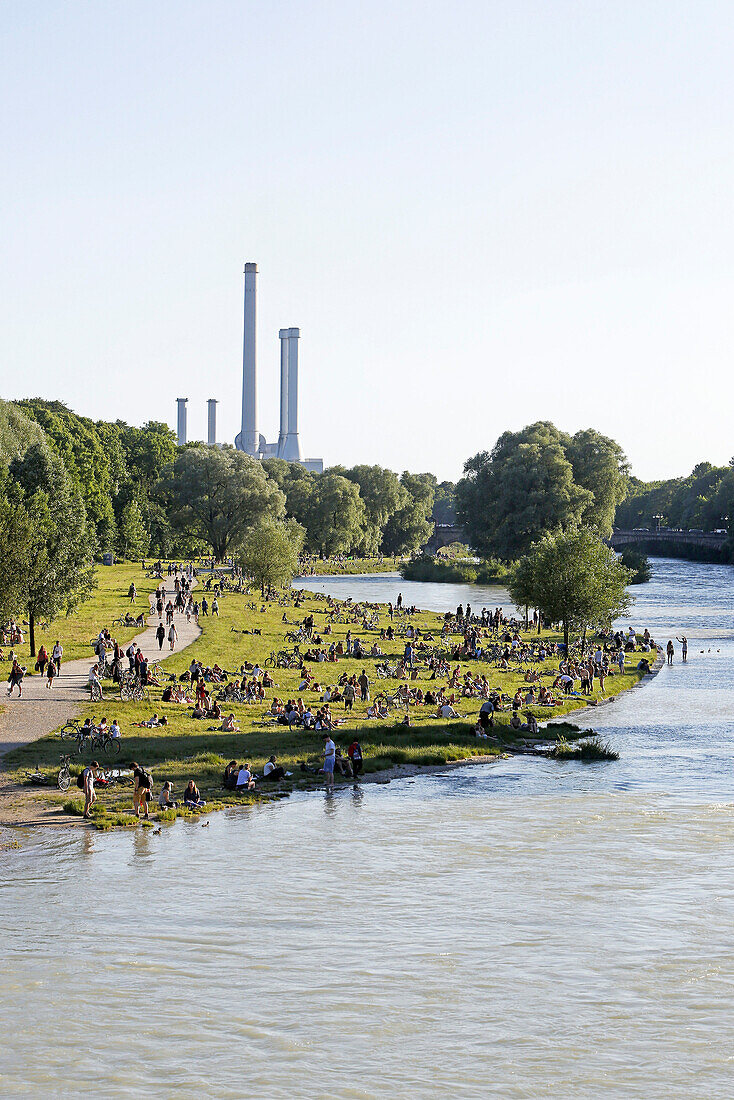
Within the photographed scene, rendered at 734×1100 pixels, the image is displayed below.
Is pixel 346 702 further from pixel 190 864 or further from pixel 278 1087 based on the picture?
pixel 278 1087

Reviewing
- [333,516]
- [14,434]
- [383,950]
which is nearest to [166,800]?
[383,950]

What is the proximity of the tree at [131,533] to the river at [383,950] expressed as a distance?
85289 millimetres

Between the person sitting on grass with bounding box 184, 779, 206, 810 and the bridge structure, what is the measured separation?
126665mm

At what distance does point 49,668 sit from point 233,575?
56723 mm

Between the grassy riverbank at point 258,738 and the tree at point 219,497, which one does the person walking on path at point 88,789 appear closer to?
the grassy riverbank at point 258,738

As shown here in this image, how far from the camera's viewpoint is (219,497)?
108m

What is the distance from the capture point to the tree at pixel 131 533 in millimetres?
110812

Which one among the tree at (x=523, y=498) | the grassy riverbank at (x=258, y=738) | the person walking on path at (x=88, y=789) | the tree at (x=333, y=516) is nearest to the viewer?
the person walking on path at (x=88, y=789)

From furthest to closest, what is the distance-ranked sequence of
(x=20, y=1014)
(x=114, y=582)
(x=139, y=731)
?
(x=114, y=582) → (x=139, y=731) → (x=20, y=1014)

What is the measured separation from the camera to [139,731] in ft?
109

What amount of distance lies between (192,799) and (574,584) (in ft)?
123

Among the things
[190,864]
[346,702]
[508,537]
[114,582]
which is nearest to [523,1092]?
[190,864]

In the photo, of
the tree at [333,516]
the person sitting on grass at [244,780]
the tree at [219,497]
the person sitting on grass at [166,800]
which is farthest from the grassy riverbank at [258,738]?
the tree at [333,516]

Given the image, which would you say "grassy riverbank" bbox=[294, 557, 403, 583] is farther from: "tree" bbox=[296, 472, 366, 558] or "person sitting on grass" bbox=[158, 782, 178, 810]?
"person sitting on grass" bbox=[158, 782, 178, 810]
